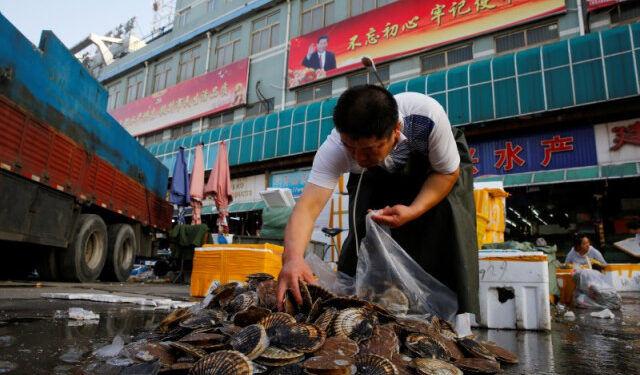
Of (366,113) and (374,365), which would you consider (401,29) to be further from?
(374,365)

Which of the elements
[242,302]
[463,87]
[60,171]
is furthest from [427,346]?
[463,87]

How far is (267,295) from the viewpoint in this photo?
2.15 meters

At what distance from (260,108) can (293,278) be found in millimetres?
17078

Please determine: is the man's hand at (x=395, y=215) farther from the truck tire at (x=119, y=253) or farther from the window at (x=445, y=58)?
the window at (x=445, y=58)

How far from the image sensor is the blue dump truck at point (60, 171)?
4688mm

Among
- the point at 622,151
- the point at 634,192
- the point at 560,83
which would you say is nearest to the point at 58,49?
the point at 560,83

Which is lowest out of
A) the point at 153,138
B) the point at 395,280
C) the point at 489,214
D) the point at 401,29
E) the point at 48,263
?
the point at 48,263

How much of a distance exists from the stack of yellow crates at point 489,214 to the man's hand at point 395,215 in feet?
7.16

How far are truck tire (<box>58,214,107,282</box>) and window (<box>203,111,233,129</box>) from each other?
13.0 meters

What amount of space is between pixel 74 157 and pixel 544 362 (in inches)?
258

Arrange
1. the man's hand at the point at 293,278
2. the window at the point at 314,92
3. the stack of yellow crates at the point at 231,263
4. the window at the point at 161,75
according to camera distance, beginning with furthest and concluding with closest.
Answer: the window at the point at 161,75, the window at the point at 314,92, the stack of yellow crates at the point at 231,263, the man's hand at the point at 293,278

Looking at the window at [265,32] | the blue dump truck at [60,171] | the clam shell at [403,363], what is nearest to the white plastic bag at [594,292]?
the clam shell at [403,363]

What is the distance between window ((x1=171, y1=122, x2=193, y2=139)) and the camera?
829 inches

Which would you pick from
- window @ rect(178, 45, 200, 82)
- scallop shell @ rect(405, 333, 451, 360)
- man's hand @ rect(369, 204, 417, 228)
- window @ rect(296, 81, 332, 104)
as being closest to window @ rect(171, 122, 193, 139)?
window @ rect(178, 45, 200, 82)
